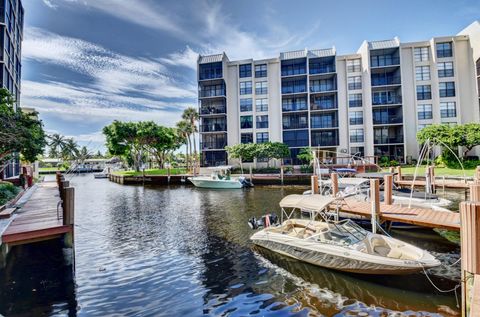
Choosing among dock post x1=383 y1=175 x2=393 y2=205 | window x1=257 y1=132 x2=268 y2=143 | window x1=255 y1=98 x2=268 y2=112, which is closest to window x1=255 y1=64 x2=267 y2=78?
window x1=255 y1=98 x2=268 y2=112

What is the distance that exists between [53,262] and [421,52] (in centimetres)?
5780

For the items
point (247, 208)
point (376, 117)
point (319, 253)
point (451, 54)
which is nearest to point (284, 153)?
point (376, 117)

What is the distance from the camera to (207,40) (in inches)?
A: 984

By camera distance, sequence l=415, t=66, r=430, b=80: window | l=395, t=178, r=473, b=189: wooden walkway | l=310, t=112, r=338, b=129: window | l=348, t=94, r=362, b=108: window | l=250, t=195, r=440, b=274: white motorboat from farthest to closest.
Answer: l=310, t=112, r=338, b=129: window < l=348, t=94, r=362, b=108: window < l=415, t=66, r=430, b=80: window < l=395, t=178, r=473, b=189: wooden walkway < l=250, t=195, r=440, b=274: white motorboat

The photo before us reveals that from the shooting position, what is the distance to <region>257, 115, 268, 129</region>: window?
174 ft

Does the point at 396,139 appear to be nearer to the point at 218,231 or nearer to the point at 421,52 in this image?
the point at 421,52

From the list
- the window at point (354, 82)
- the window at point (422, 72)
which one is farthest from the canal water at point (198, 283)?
the window at point (422, 72)

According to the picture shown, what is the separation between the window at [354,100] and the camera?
162ft

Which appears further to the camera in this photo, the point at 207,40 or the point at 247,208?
the point at 207,40

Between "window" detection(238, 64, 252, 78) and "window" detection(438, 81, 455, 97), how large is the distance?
33.5m

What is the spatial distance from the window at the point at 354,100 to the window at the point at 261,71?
16.9 m

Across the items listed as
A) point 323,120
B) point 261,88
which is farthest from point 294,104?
point 261,88

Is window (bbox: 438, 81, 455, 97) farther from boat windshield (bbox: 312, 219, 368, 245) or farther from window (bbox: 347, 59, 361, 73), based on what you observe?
boat windshield (bbox: 312, 219, 368, 245)

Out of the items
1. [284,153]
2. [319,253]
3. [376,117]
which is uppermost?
[376,117]
